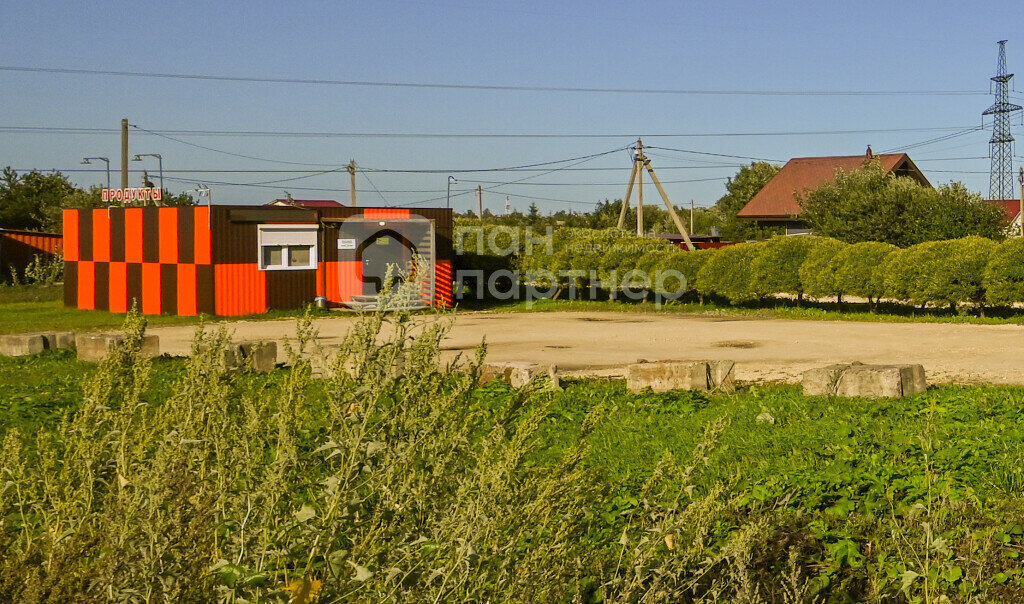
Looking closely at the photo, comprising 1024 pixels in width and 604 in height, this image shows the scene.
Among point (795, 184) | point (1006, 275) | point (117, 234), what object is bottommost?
point (1006, 275)

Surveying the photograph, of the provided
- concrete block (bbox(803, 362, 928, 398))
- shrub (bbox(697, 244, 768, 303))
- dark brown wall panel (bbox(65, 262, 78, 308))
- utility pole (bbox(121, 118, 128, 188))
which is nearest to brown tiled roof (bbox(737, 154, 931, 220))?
shrub (bbox(697, 244, 768, 303))

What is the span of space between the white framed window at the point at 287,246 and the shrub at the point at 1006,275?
16053mm

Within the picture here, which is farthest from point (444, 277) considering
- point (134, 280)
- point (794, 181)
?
point (794, 181)

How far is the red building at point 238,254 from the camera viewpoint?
80.8ft

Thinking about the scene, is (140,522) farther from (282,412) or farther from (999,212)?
(999,212)

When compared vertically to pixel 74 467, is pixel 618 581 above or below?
below

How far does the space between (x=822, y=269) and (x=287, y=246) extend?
13.2 meters

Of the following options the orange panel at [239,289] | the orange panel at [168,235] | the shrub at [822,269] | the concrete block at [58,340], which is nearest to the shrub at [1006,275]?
the shrub at [822,269]

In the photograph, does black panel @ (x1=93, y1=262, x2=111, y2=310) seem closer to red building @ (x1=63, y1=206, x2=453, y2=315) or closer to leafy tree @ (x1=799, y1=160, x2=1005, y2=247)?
red building @ (x1=63, y1=206, x2=453, y2=315)

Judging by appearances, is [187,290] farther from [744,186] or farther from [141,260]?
[744,186]

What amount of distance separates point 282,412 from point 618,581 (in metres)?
1.27

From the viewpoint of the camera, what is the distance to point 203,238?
24.5 metres

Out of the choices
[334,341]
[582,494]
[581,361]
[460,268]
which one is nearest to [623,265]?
[460,268]

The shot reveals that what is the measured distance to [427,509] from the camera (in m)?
3.19
